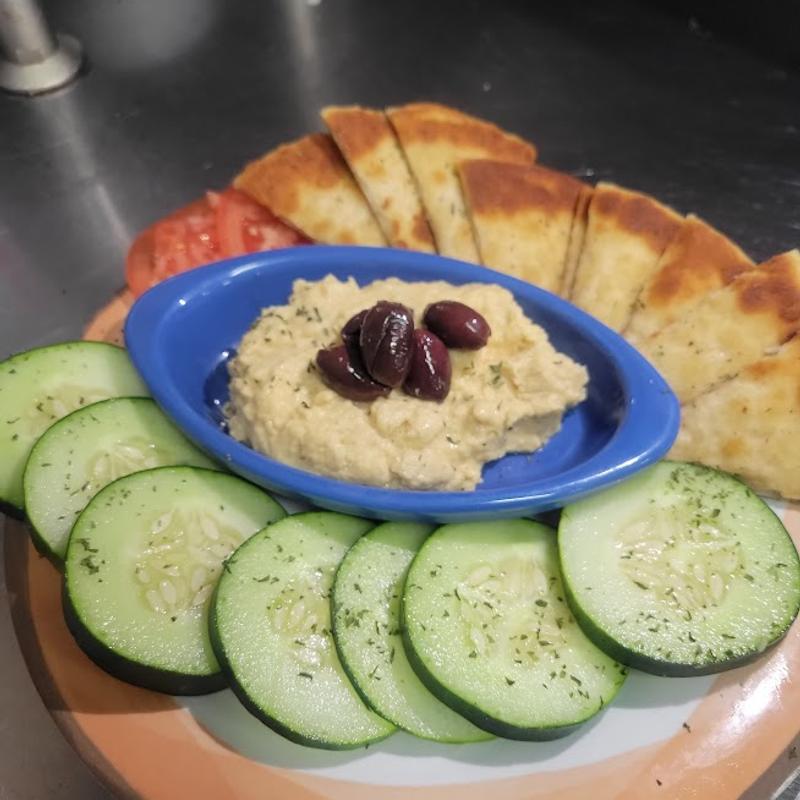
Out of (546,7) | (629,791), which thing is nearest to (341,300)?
(629,791)

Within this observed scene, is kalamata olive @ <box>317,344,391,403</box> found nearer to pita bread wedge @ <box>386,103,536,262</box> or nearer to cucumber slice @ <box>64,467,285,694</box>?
cucumber slice @ <box>64,467,285,694</box>

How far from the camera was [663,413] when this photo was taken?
2299 millimetres

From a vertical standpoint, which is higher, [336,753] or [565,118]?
[565,118]

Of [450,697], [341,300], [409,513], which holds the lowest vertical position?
[450,697]

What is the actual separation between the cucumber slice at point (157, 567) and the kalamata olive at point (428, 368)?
0.52 metres

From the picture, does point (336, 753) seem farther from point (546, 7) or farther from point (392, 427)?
point (546, 7)

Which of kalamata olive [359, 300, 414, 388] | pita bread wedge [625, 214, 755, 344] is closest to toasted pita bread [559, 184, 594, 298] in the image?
pita bread wedge [625, 214, 755, 344]

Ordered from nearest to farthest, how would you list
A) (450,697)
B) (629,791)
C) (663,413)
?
(450,697) → (629,791) → (663,413)

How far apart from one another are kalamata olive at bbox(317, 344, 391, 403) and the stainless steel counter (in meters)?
2.02

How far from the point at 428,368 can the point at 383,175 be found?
1165 mm

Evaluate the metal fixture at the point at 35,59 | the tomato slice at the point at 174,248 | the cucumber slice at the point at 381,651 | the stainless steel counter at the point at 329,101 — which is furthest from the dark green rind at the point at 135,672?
the metal fixture at the point at 35,59

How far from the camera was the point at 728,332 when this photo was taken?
255 centimetres

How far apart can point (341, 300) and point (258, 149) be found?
239 centimetres

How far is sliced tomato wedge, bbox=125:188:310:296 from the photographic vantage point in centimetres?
318
